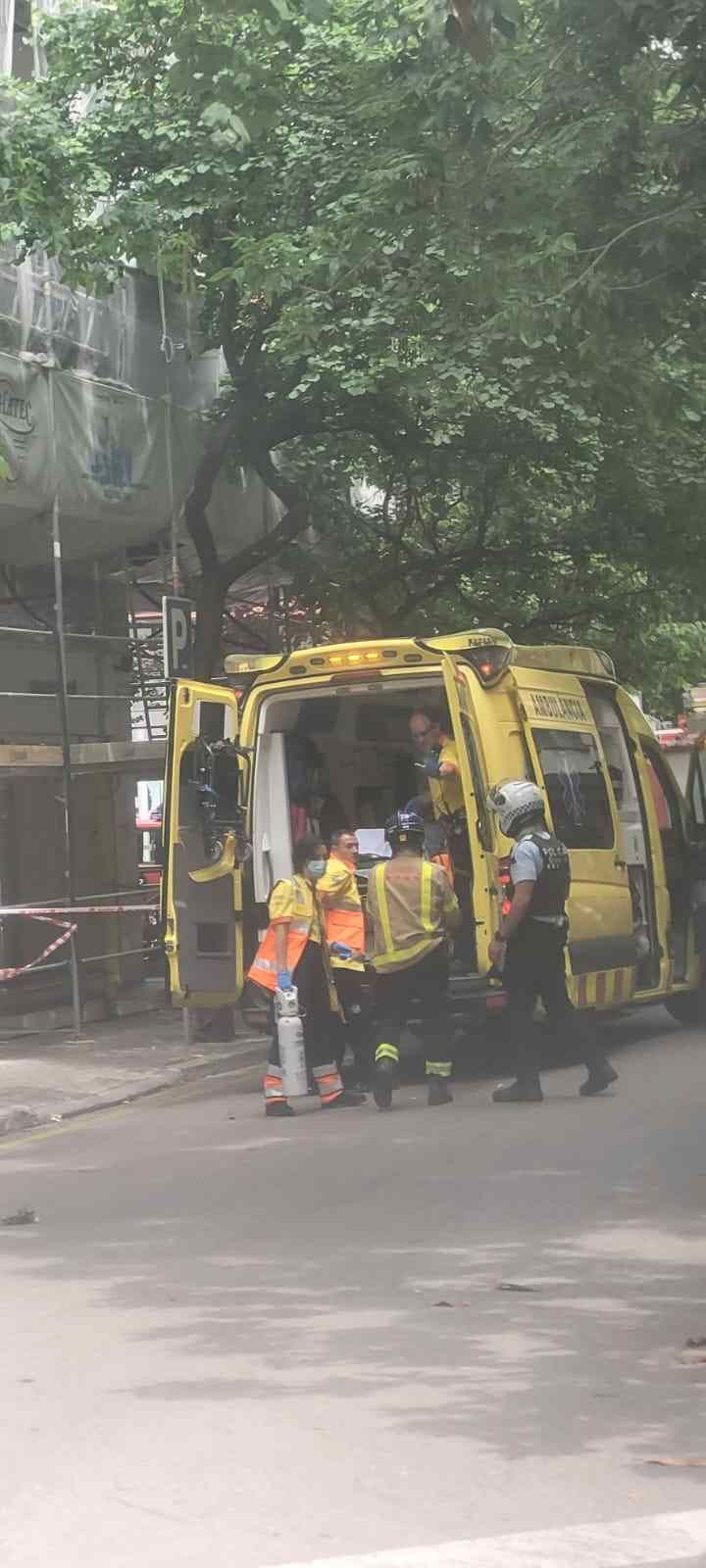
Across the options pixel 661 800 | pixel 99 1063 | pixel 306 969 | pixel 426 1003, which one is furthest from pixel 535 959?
pixel 99 1063

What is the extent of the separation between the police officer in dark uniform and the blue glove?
1.06 meters

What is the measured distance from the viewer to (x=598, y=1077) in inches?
430

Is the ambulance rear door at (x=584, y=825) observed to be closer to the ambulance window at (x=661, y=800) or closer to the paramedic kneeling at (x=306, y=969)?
the ambulance window at (x=661, y=800)

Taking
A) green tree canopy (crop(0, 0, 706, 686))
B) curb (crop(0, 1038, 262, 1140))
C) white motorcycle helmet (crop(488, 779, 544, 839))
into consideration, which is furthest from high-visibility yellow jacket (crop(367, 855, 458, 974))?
green tree canopy (crop(0, 0, 706, 686))

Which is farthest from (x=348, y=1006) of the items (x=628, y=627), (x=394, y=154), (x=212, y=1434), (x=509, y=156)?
(x=628, y=627)

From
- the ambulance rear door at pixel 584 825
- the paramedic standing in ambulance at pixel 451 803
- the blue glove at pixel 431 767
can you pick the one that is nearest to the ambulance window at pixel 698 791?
the ambulance rear door at pixel 584 825

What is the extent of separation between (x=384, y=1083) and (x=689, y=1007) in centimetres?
418

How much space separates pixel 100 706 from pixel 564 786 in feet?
23.5

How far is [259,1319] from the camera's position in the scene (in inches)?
241

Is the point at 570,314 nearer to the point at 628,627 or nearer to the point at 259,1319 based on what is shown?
the point at 259,1319

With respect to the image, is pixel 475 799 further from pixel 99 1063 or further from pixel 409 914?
pixel 99 1063

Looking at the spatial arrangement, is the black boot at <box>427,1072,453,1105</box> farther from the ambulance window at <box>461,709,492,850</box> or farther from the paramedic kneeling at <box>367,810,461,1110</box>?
the ambulance window at <box>461,709,492,850</box>

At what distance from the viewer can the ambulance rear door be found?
12164 mm

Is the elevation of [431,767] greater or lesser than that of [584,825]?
greater
